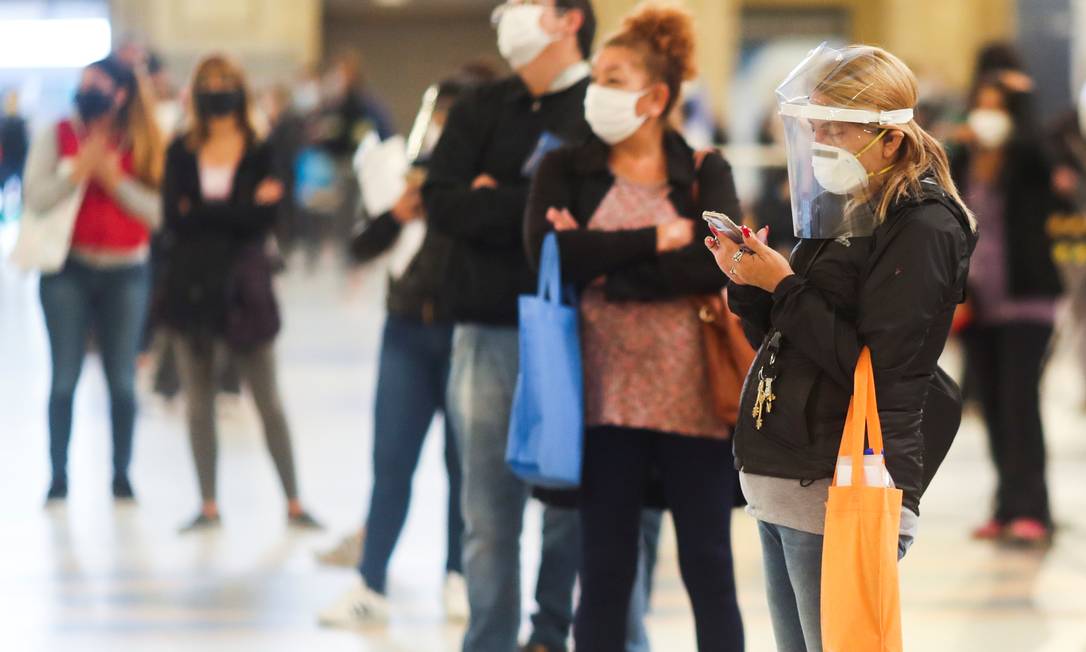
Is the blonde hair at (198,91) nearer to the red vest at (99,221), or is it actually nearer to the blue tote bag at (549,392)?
the red vest at (99,221)

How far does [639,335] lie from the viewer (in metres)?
3.46

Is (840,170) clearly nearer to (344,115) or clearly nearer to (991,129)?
(991,129)

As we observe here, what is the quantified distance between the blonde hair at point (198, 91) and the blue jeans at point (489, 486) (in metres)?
2.39

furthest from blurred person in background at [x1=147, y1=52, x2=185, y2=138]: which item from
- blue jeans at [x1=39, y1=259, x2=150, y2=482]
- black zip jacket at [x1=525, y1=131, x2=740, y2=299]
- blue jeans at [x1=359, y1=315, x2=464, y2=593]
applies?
black zip jacket at [x1=525, y1=131, x2=740, y2=299]

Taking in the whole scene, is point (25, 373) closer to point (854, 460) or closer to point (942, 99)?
point (942, 99)

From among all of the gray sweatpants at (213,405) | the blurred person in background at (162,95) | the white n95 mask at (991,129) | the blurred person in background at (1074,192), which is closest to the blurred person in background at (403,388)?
the gray sweatpants at (213,405)

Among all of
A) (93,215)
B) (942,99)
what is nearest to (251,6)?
(942,99)

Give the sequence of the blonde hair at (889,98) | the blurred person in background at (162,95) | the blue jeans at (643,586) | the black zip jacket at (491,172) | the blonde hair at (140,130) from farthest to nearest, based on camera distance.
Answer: the blurred person in background at (162,95), the blonde hair at (140,130), the blue jeans at (643,586), the black zip jacket at (491,172), the blonde hair at (889,98)

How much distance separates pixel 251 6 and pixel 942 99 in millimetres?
11666

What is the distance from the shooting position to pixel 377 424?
15.6 ft

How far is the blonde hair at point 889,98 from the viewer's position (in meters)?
2.63

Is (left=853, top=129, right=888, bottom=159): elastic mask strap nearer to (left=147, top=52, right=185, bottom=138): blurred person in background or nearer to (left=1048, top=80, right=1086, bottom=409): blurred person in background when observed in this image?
(left=1048, top=80, right=1086, bottom=409): blurred person in background

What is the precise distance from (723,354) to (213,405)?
3154 millimetres

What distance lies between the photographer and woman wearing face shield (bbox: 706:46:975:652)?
2566 millimetres
